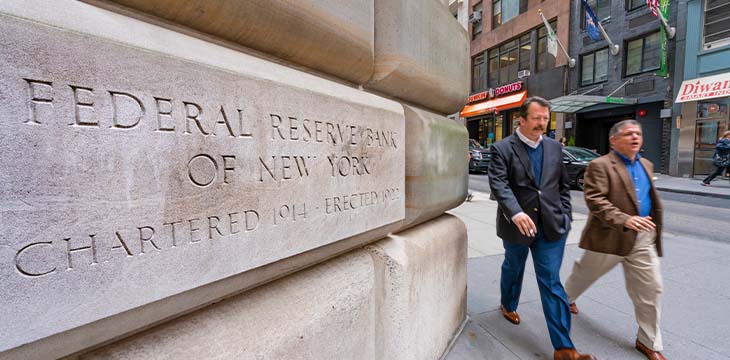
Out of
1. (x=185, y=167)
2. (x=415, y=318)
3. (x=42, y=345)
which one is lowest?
(x=415, y=318)

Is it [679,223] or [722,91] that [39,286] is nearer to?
[679,223]

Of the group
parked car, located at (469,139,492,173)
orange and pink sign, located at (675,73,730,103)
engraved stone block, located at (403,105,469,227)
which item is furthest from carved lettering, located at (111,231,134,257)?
orange and pink sign, located at (675,73,730,103)

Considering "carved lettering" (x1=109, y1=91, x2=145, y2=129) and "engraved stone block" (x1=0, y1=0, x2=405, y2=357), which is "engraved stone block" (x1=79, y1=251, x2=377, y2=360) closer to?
"engraved stone block" (x1=0, y1=0, x2=405, y2=357)

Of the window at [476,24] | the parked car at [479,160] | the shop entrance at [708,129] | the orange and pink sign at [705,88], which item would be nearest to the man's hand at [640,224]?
the parked car at [479,160]

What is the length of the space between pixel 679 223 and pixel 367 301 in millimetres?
8248

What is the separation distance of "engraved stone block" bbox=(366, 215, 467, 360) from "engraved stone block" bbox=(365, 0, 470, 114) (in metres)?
0.88

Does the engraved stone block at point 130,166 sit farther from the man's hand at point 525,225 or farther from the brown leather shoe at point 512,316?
the brown leather shoe at point 512,316

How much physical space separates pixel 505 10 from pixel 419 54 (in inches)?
1104

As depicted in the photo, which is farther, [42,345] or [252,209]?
[252,209]

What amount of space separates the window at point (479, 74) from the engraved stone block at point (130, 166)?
29829 mm

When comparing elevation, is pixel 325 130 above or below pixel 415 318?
above

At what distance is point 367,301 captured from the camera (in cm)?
177

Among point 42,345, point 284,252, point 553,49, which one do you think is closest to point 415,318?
point 284,252

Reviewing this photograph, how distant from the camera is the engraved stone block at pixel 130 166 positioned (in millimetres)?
780
